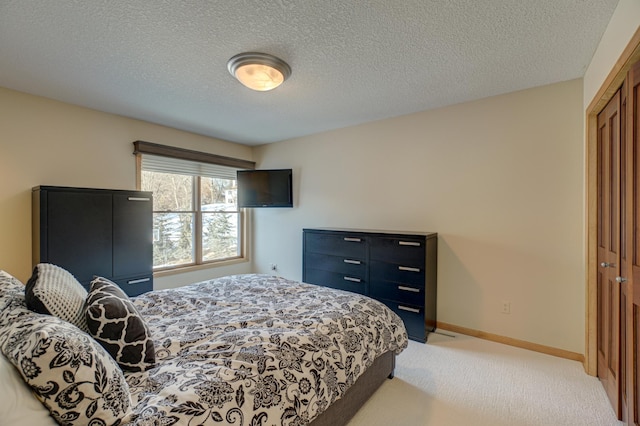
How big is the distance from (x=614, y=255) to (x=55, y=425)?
2809mm

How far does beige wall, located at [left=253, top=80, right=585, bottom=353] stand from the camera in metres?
2.54

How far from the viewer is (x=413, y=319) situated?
2891mm

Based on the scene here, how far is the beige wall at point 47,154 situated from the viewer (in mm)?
2658

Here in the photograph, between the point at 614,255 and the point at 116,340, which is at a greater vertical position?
the point at 614,255

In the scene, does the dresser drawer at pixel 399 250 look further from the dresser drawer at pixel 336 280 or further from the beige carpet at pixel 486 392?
the beige carpet at pixel 486 392

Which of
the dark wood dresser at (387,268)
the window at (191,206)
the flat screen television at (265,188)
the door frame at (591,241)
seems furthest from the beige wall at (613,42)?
the window at (191,206)

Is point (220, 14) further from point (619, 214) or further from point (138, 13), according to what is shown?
point (619, 214)

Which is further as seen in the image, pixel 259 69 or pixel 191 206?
pixel 191 206

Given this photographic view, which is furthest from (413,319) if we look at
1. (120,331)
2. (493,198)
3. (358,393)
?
(120,331)

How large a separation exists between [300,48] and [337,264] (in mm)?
2284

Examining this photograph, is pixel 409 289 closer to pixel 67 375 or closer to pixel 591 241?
pixel 591 241

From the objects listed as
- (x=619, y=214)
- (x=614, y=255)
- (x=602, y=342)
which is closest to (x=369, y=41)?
(x=619, y=214)

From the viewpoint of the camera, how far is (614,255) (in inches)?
71.0

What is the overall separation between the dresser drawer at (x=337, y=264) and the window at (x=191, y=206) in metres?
1.73
